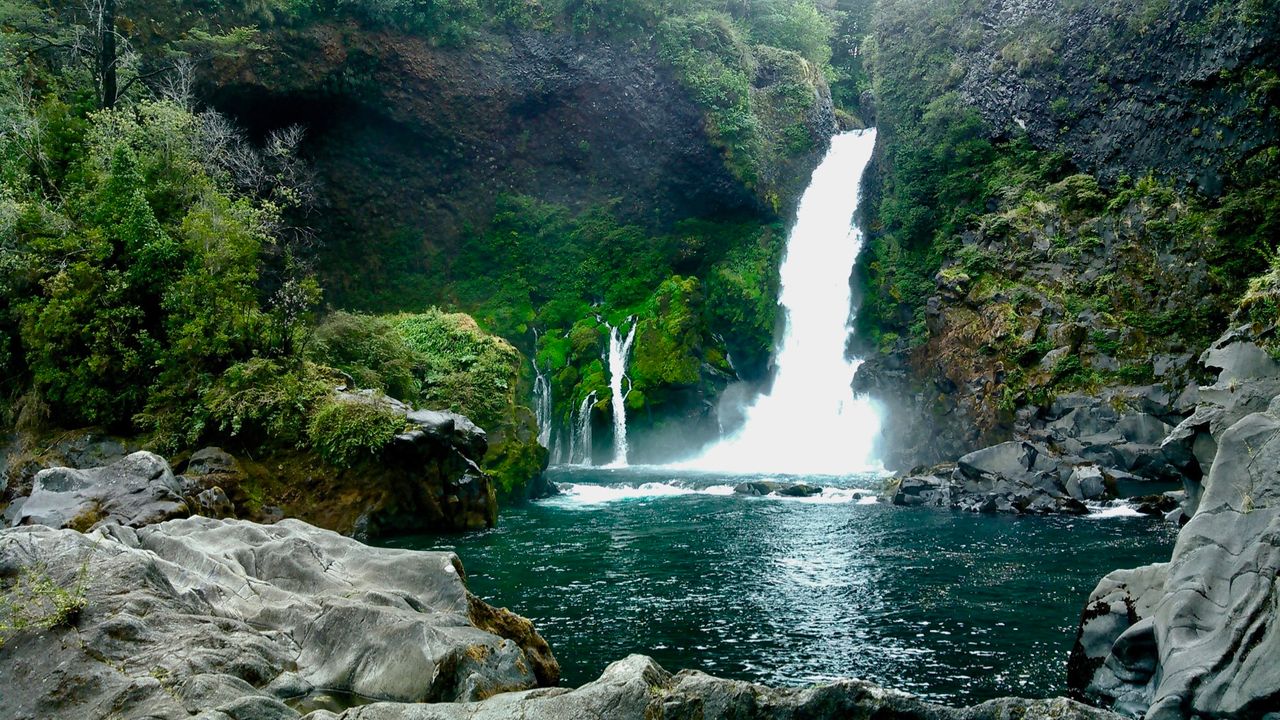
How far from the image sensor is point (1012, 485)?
20.8m

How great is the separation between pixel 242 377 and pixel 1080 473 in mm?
19834

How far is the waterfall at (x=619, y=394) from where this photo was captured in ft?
108

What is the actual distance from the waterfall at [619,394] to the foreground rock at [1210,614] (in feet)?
80.9

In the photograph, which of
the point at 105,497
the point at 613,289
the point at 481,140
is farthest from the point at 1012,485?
the point at 481,140

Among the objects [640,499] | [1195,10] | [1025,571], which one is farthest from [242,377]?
[1195,10]

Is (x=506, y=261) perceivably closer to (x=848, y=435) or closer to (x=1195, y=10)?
(x=848, y=435)

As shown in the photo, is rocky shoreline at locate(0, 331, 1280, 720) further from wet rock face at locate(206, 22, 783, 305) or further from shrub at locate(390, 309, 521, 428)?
wet rock face at locate(206, 22, 783, 305)

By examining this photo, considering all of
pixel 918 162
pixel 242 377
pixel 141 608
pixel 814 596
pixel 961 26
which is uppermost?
pixel 961 26

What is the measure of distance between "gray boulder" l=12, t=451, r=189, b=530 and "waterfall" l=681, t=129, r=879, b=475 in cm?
2086

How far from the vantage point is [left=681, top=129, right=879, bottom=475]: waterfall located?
31656 mm

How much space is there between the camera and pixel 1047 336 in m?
25.0

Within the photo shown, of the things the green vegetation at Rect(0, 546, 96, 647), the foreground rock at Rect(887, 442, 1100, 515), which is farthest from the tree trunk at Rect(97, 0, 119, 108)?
the foreground rock at Rect(887, 442, 1100, 515)

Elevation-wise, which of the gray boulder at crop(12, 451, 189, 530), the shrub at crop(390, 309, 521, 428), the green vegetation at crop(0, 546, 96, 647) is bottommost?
the green vegetation at crop(0, 546, 96, 647)

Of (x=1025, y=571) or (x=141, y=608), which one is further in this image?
(x=1025, y=571)
